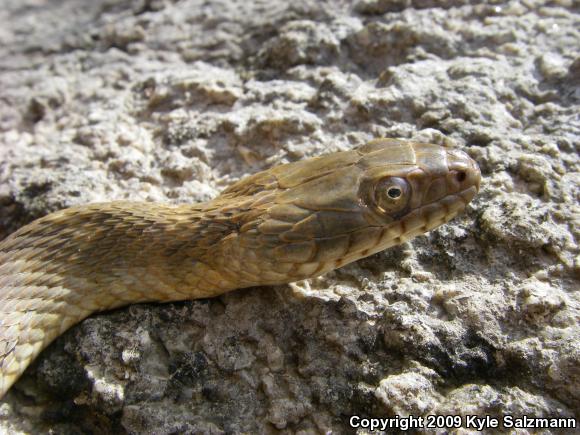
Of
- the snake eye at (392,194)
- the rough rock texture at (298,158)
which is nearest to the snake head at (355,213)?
the snake eye at (392,194)

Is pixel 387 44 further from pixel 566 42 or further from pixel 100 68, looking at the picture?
pixel 100 68

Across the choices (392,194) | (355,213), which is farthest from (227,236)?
(392,194)

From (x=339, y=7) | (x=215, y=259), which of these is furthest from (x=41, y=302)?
(x=339, y=7)

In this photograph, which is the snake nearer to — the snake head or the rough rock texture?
the snake head

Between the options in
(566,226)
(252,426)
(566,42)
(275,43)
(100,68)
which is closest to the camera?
(252,426)

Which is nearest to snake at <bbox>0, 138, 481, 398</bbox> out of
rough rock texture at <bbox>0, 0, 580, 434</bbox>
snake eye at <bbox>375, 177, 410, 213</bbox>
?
snake eye at <bbox>375, 177, 410, 213</bbox>

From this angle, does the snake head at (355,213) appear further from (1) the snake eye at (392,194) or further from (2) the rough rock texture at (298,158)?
(2) the rough rock texture at (298,158)

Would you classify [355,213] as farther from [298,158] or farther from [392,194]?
[298,158]

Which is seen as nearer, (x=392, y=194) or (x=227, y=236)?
(x=392, y=194)
